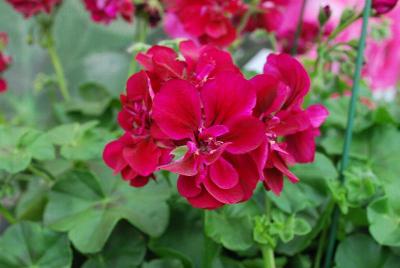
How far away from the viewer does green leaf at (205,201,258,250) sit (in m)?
0.58

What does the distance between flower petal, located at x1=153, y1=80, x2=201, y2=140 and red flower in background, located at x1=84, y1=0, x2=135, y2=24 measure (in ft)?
1.36

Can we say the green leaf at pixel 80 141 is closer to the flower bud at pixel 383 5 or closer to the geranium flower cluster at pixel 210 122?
the geranium flower cluster at pixel 210 122

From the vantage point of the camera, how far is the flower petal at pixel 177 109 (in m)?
0.46

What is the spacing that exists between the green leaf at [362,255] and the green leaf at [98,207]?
188 mm

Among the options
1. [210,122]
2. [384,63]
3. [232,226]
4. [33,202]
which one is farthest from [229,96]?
[384,63]

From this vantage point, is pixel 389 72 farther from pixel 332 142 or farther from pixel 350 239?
pixel 350 239

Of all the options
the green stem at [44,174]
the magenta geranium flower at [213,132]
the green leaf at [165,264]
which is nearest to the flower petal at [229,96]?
the magenta geranium flower at [213,132]

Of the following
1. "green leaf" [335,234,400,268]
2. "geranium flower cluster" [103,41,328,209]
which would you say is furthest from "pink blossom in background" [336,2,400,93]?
"geranium flower cluster" [103,41,328,209]

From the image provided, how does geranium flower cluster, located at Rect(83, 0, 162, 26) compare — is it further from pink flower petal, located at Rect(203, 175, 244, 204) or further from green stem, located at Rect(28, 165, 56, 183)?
pink flower petal, located at Rect(203, 175, 244, 204)

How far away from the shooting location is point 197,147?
48cm

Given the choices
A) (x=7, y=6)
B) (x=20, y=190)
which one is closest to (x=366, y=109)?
(x=20, y=190)

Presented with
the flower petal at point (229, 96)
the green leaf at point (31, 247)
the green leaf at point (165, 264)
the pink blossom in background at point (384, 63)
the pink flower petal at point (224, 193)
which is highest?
the flower petal at point (229, 96)

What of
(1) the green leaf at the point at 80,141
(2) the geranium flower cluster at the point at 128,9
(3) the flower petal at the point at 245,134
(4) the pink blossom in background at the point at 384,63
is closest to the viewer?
(3) the flower petal at the point at 245,134

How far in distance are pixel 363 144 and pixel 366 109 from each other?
0.23 ft
